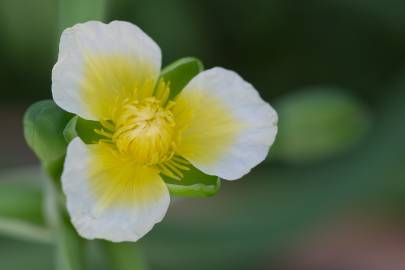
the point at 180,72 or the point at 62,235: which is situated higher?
the point at 180,72

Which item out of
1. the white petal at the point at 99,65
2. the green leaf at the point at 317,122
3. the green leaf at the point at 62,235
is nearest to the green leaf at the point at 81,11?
the white petal at the point at 99,65

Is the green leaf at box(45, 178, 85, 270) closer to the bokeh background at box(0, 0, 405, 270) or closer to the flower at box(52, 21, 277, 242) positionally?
the flower at box(52, 21, 277, 242)

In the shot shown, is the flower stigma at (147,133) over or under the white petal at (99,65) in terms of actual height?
under

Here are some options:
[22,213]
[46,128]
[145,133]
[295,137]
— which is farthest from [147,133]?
[295,137]

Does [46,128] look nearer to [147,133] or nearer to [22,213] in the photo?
[147,133]

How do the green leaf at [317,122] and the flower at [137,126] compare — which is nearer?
the flower at [137,126]

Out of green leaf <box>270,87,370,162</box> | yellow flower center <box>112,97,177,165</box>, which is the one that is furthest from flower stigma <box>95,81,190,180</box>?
green leaf <box>270,87,370,162</box>

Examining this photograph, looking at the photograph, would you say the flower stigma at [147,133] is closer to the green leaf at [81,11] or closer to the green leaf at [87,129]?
the green leaf at [87,129]
